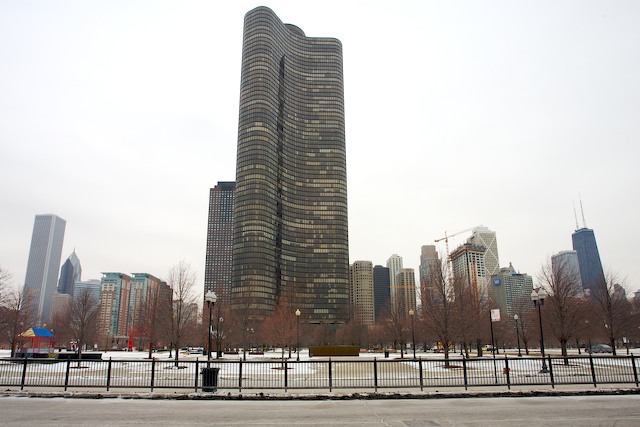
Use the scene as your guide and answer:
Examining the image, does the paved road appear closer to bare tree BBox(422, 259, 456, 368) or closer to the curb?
the curb

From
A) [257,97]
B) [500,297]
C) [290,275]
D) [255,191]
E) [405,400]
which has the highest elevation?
[257,97]

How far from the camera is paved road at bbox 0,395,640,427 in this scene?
1120cm

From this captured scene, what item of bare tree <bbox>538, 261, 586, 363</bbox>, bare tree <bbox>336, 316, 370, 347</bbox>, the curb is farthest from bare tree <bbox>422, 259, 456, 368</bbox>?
bare tree <bbox>336, 316, 370, 347</bbox>

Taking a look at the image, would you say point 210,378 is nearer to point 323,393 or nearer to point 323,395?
point 323,393

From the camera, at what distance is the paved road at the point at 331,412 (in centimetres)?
1120

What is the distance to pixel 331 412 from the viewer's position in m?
12.9

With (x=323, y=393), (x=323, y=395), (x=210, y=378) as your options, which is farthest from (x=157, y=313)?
(x=323, y=395)

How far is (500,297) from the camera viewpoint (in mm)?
173125

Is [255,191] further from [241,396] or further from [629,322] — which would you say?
[241,396]

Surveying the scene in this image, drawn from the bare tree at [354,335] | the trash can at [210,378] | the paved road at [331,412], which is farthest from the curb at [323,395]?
the bare tree at [354,335]

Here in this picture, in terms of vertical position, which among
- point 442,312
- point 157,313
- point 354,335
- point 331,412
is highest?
point 157,313

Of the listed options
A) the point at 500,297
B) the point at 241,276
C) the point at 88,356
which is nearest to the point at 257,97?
the point at 241,276

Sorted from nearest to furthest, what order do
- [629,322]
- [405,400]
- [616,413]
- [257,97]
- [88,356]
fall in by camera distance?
1. [616,413]
2. [405,400]
3. [88,356]
4. [629,322]
5. [257,97]

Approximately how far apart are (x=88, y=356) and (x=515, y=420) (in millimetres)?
42333
